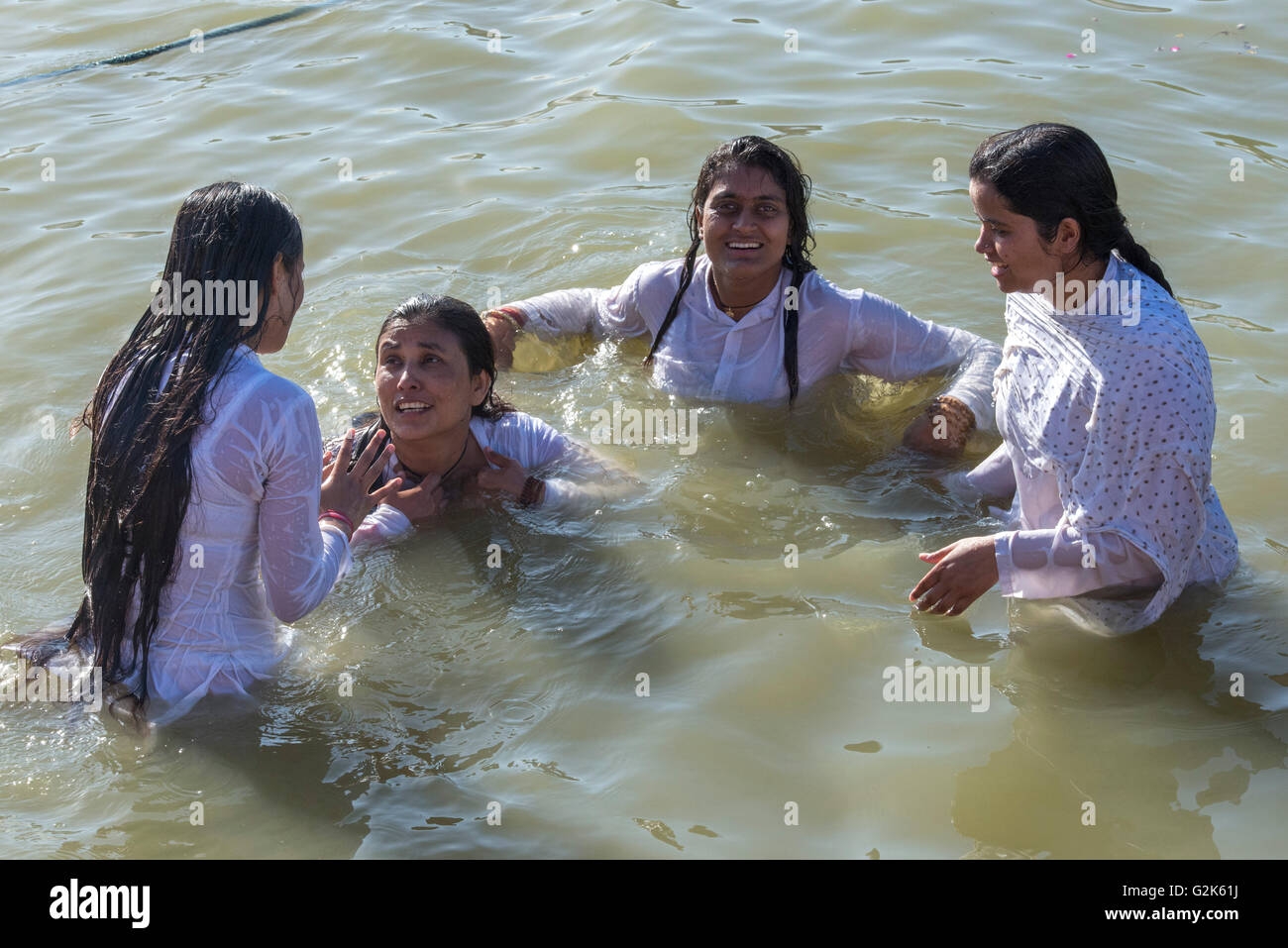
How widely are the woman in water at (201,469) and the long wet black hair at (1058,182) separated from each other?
6.81 ft

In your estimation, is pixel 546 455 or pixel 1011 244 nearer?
pixel 1011 244

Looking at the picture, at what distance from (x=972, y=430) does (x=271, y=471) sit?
3038 millimetres

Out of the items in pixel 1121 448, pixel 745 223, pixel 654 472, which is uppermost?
pixel 745 223

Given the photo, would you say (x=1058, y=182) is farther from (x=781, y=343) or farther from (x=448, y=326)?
(x=448, y=326)

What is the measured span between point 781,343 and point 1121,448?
207 cm

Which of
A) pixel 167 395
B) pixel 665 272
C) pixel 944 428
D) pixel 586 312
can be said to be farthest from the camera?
pixel 586 312

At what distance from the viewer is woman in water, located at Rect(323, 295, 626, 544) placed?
470 cm

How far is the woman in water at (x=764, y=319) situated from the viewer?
17.7 ft

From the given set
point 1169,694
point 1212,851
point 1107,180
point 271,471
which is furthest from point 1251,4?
point 271,471

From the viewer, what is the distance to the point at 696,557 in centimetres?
480

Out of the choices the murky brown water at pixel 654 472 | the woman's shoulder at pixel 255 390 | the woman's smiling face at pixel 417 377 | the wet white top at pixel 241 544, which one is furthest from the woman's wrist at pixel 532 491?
the woman's shoulder at pixel 255 390

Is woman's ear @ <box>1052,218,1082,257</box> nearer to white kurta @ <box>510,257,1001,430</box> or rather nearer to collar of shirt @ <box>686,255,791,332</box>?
white kurta @ <box>510,257,1001,430</box>

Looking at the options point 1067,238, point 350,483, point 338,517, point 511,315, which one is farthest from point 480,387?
point 1067,238

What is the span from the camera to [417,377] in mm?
4668
